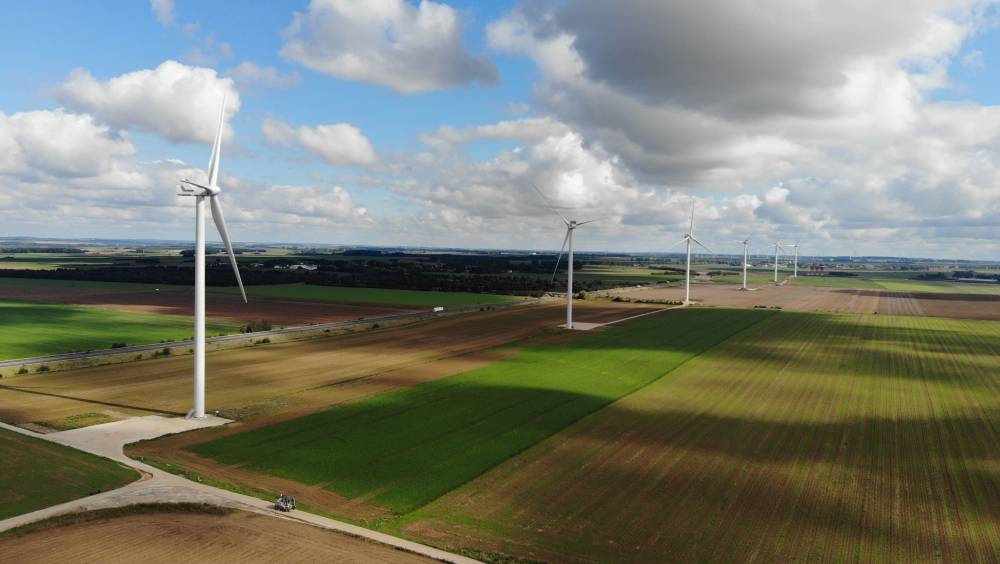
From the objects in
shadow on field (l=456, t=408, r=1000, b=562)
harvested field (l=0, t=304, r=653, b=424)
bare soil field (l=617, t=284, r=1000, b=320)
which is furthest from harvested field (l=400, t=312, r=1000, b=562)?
bare soil field (l=617, t=284, r=1000, b=320)

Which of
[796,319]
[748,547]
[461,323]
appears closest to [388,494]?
[748,547]

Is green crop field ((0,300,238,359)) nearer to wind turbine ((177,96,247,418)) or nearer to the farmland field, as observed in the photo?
wind turbine ((177,96,247,418))

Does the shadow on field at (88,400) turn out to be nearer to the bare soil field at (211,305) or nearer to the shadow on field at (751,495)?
the shadow on field at (751,495)

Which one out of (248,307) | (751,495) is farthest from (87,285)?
(751,495)

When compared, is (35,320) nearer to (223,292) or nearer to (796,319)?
(223,292)

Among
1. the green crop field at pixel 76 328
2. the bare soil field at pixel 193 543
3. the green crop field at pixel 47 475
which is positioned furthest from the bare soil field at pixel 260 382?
the green crop field at pixel 76 328
